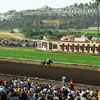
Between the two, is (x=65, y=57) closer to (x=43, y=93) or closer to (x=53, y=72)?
(x=53, y=72)

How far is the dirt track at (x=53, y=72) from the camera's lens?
30.8 m

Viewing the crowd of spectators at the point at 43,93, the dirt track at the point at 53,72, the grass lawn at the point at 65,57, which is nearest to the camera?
the crowd of spectators at the point at 43,93

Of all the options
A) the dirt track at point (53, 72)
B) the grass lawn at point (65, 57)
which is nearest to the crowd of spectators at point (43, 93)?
the dirt track at point (53, 72)

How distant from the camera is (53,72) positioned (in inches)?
1382

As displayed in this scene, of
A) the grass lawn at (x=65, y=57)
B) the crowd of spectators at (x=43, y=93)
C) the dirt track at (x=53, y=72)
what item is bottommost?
the dirt track at (x=53, y=72)

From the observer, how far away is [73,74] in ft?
110

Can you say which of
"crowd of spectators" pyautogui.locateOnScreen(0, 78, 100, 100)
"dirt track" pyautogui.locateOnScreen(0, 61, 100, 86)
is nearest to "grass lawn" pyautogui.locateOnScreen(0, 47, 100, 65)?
"dirt track" pyautogui.locateOnScreen(0, 61, 100, 86)

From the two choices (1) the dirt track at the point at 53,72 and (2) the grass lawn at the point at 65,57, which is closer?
(1) the dirt track at the point at 53,72

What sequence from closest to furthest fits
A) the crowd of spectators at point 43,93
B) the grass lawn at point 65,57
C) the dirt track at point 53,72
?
the crowd of spectators at point 43,93, the dirt track at point 53,72, the grass lawn at point 65,57

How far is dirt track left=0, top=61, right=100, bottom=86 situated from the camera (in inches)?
1212

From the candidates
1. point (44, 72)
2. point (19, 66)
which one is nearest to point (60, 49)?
point (19, 66)

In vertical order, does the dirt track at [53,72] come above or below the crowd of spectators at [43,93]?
below

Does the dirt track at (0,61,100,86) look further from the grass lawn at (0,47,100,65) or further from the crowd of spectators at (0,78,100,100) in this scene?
the crowd of spectators at (0,78,100,100)

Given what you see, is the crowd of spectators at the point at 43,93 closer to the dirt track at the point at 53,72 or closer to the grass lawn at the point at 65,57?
the dirt track at the point at 53,72
